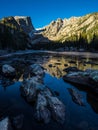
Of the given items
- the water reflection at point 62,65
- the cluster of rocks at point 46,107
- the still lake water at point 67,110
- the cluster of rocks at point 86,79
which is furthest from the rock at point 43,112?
the water reflection at point 62,65

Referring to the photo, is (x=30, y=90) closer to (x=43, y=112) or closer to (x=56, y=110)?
(x=43, y=112)

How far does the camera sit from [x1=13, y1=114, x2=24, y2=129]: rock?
10809 millimetres

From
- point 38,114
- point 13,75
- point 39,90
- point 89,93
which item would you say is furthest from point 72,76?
point 38,114

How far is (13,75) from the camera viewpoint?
27.3m

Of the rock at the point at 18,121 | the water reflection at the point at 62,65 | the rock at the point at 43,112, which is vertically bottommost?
the water reflection at the point at 62,65

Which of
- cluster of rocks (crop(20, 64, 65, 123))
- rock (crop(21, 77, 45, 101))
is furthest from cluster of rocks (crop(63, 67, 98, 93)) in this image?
cluster of rocks (crop(20, 64, 65, 123))

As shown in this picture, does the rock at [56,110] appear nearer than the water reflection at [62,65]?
Yes

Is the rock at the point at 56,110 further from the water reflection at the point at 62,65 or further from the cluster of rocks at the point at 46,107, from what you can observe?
the water reflection at the point at 62,65

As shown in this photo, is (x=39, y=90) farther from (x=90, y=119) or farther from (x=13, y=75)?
→ (x=13, y=75)

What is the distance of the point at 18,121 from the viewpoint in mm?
11406

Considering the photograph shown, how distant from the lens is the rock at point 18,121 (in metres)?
10.8

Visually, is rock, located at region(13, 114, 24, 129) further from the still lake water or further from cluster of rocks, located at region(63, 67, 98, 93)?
cluster of rocks, located at region(63, 67, 98, 93)

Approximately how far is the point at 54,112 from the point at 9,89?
9.52 metres

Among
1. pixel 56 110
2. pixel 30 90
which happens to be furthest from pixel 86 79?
pixel 56 110
